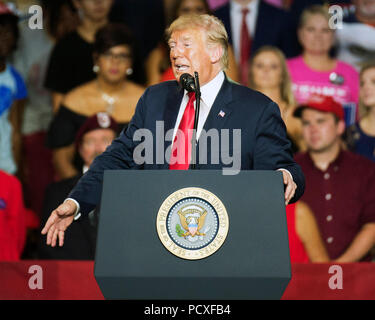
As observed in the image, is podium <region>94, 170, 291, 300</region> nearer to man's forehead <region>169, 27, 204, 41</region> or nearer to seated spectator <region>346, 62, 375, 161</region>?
man's forehead <region>169, 27, 204, 41</region>

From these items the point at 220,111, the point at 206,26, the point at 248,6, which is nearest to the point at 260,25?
the point at 248,6

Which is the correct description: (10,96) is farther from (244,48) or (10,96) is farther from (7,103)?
(244,48)

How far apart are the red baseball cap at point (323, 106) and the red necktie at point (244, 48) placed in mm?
393

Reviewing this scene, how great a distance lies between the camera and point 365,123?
4.68 m

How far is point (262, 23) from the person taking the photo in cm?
478

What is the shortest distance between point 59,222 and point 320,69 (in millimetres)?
2914

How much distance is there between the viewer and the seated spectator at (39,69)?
15.6 feet

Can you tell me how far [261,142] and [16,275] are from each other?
64.3 inches

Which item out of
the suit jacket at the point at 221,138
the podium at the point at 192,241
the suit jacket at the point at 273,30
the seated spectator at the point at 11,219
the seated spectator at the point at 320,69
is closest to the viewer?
the podium at the point at 192,241

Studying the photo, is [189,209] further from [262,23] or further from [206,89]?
[262,23]

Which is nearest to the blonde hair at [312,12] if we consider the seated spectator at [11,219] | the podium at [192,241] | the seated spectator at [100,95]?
the seated spectator at [100,95]

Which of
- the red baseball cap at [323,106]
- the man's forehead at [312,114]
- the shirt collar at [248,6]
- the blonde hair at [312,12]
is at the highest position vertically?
the shirt collar at [248,6]

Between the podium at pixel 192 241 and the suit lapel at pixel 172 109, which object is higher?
the suit lapel at pixel 172 109

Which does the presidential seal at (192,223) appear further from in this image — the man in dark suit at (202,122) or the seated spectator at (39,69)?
Result: the seated spectator at (39,69)
